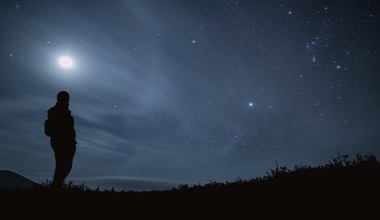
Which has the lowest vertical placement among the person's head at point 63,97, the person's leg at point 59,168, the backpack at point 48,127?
the person's leg at point 59,168

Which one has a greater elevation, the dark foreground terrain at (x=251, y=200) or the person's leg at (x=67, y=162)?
the person's leg at (x=67, y=162)

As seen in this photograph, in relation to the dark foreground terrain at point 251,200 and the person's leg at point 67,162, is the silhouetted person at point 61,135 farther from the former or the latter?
the dark foreground terrain at point 251,200

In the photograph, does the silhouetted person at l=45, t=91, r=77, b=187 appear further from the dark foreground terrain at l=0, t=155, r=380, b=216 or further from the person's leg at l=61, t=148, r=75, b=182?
the dark foreground terrain at l=0, t=155, r=380, b=216

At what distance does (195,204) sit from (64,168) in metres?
4.25

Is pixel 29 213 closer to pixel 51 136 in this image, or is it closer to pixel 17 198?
pixel 17 198

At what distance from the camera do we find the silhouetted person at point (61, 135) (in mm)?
7734

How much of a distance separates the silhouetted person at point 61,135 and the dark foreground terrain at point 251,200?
22.3 inches

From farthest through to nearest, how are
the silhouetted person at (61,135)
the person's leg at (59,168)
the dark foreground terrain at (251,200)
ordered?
the silhouetted person at (61,135) < the person's leg at (59,168) < the dark foreground terrain at (251,200)

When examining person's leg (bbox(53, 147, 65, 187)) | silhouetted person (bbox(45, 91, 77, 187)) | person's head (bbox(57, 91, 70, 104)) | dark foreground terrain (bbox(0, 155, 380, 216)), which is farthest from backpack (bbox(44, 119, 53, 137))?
dark foreground terrain (bbox(0, 155, 380, 216))

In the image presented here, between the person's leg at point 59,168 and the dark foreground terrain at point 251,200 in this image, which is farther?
the person's leg at point 59,168

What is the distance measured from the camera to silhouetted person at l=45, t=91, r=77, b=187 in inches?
305

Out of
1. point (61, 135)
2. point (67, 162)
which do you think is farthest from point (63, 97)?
point (67, 162)

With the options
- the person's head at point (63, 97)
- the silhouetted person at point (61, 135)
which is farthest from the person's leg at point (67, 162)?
the person's head at point (63, 97)

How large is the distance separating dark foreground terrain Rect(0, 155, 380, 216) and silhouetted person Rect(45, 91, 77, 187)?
566 millimetres
